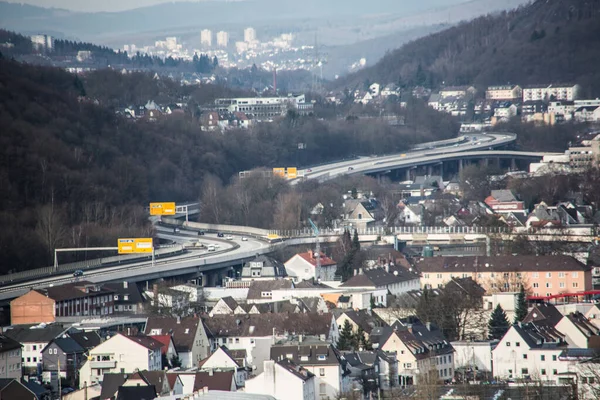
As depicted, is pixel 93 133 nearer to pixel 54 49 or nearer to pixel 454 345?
pixel 454 345

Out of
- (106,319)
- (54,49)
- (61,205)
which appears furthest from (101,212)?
(54,49)

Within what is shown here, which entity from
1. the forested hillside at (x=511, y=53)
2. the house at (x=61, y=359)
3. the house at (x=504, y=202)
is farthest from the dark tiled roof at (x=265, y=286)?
the forested hillside at (x=511, y=53)

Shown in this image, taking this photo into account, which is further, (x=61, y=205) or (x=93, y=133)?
(x=93, y=133)

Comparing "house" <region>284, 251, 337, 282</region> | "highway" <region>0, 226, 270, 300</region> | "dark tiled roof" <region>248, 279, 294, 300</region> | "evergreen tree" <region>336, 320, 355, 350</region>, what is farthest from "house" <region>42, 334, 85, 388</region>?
"house" <region>284, 251, 337, 282</region>

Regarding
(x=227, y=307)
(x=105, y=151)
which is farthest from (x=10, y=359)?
(x=105, y=151)

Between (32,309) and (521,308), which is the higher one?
(32,309)

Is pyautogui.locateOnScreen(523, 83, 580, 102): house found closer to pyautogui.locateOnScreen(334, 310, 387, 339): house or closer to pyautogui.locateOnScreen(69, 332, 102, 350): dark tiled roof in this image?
pyautogui.locateOnScreen(334, 310, 387, 339): house

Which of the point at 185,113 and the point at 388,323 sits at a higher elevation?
the point at 185,113

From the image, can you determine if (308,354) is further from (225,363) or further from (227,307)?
(227,307)
